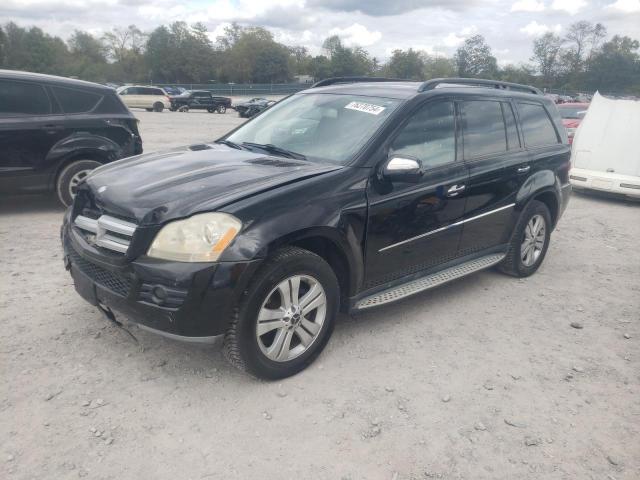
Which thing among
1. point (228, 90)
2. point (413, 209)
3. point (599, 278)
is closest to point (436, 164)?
point (413, 209)

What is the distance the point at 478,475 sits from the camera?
8.40ft

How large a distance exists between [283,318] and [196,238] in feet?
2.34

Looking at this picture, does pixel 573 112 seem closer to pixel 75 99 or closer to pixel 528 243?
pixel 528 243

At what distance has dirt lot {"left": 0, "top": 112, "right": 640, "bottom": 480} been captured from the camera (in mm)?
2586

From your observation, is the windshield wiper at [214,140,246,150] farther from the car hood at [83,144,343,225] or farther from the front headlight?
the front headlight

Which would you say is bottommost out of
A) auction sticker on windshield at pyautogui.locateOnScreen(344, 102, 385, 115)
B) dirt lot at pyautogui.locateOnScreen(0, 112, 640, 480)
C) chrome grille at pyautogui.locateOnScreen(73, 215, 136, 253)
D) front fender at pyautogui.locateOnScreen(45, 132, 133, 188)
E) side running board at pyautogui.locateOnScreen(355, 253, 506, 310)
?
dirt lot at pyautogui.locateOnScreen(0, 112, 640, 480)

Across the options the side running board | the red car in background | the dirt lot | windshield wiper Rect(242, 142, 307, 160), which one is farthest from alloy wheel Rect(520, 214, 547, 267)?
the red car in background

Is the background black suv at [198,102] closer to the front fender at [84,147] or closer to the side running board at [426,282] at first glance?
the front fender at [84,147]

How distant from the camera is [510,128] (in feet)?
15.8

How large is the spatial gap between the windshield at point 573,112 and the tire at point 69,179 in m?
11.7

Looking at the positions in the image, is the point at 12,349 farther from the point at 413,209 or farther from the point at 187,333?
the point at 413,209

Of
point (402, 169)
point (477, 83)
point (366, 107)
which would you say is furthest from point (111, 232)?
point (477, 83)

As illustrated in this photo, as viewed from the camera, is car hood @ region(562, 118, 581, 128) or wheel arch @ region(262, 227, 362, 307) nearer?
wheel arch @ region(262, 227, 362, 307)

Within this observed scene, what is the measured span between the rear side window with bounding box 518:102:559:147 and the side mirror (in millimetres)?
2043
